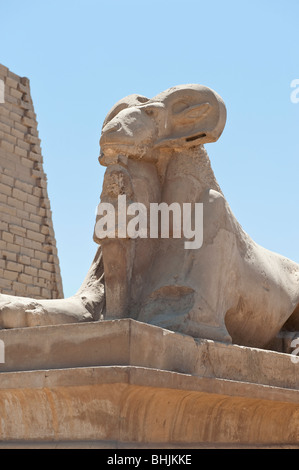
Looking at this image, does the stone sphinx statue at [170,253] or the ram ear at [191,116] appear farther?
the ram ear at [191,116]

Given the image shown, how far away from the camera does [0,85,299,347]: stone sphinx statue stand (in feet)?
14.2

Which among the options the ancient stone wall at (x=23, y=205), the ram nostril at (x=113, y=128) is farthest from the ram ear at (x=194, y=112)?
the ancient stone wall at (x=23, y=205)

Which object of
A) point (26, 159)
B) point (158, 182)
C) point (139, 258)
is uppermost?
point (26, 159)

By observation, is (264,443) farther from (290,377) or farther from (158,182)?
(158,182)

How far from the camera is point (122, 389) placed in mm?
3467

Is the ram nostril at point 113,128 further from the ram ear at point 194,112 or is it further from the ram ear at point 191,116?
the ram ear at point 194,112

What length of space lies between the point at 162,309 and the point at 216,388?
0.56 m

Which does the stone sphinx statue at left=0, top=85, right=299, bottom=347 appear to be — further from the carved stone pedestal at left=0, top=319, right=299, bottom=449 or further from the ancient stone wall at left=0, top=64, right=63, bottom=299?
the ancient stone wall at left=0, top=64, right=63, bottom=299

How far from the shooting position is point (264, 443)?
4.44 m

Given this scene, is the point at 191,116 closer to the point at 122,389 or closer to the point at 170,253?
the point at 170,253

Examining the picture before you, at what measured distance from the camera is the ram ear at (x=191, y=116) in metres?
4.68

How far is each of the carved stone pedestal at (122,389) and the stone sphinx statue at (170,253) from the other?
11.0 inches

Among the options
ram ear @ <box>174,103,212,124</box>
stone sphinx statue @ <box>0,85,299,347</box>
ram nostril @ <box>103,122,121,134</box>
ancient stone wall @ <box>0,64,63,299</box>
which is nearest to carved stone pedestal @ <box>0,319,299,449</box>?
stone sphinx statue @ <box>0,85,299,347</box>
